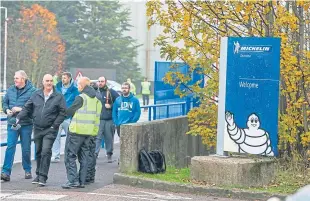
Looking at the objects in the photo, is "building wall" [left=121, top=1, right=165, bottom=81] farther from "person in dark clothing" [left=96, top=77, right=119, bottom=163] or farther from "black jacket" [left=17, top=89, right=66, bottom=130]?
"black jacket" [left=17, top=89, right=66, bottom=130]

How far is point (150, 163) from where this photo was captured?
40.2ft

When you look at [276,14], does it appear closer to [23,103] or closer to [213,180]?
[213,180]

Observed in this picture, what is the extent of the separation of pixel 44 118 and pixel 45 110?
12 cm

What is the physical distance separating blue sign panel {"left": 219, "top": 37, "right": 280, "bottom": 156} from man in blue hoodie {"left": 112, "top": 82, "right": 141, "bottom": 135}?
3417mm

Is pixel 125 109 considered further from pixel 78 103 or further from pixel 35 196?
pixel 35 196

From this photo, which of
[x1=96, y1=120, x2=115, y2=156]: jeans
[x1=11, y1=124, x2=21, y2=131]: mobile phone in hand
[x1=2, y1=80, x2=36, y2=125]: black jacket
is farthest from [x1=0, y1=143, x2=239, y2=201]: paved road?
[x1=96, y1=120, x2=115, y2=156]: jeans

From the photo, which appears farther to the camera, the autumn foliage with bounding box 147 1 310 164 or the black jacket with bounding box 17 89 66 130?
the autumn foliage with bounding box 147 1 310 164

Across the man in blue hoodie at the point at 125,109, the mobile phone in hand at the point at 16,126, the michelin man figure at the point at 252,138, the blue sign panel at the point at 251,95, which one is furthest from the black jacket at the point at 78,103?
the man in blue hoodie at the point at 125,109

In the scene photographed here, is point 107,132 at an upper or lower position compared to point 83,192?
upper

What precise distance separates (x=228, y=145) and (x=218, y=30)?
258 centimetres

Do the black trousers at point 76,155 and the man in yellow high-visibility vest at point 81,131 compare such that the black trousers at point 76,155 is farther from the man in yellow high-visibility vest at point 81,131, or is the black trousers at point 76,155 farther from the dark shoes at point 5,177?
the dark shoes at point 5,177

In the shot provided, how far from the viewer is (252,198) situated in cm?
1056

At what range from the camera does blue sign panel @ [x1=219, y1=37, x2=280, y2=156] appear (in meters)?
11.2

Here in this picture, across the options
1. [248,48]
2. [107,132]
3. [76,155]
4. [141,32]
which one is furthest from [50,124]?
[141,32]
